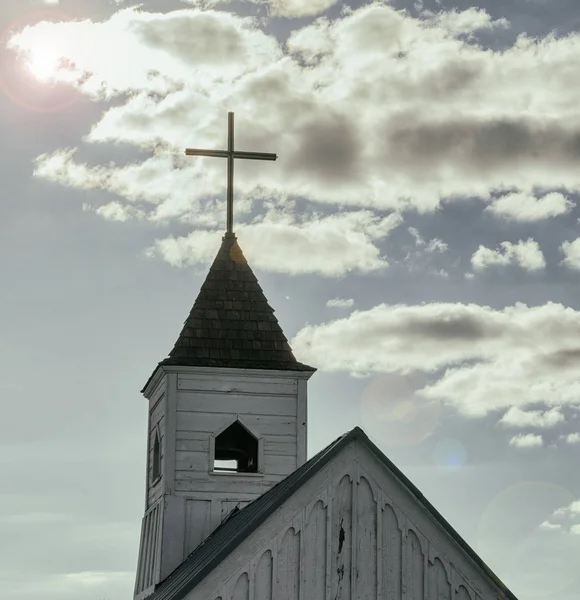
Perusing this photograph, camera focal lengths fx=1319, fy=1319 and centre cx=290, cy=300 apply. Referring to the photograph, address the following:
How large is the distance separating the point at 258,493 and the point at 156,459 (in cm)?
247

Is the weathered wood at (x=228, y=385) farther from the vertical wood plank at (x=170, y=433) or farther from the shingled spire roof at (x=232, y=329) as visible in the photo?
the shingled spire roof at (x=232, y=329)

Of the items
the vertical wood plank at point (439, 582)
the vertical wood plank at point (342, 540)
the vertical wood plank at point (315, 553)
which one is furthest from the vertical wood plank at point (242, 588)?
the vertical wood plank at point (439, 582)

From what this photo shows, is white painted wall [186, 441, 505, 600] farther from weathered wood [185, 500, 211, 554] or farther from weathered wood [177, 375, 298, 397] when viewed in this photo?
weathered wood [177, 375, 298, 397]

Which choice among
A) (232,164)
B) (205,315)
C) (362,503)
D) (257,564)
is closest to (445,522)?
(362,503)

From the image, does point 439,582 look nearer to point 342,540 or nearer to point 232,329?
point 342,540

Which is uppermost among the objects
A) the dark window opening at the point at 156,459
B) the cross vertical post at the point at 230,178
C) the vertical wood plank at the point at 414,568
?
the cross vertical post at the point at 230,178

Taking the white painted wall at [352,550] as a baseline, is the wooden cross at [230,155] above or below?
above

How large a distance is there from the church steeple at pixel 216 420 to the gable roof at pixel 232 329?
0.06 feet

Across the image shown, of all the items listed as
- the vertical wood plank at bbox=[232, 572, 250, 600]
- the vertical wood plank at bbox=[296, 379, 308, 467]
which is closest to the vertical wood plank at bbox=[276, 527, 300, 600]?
the vertical wood plank at bbox=[232, 572, 250, 600]

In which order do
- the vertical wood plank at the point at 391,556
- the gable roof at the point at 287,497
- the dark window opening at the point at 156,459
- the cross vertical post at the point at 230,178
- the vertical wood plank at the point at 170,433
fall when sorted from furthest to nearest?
the cross vertical post at the point at 230,178, the dark window opening at the point at 156,459, the vertical wood plank at the point at 170,433, the vertical wood plank at the point at 391,556, the gable roof at the point at 287,497

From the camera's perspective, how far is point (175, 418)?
23469mm

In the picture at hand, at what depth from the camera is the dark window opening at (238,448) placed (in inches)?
936

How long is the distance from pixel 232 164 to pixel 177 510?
23.6 feet

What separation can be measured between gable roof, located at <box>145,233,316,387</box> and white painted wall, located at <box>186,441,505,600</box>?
19.8 ft
